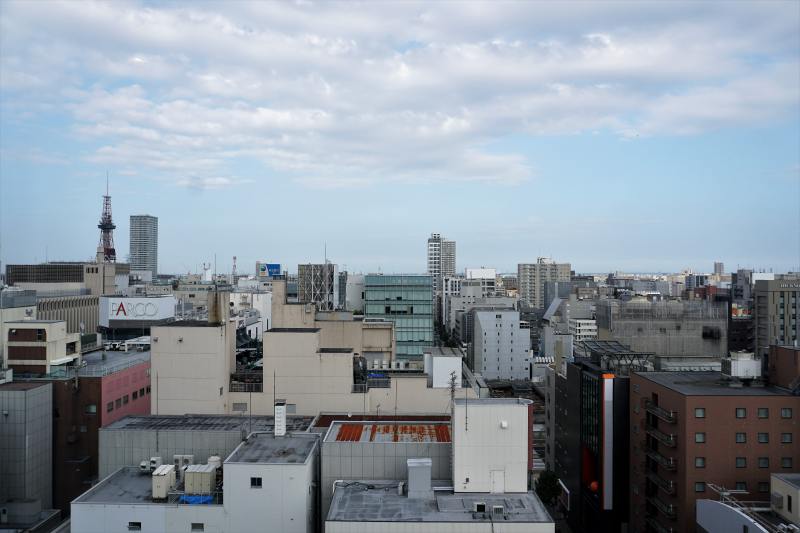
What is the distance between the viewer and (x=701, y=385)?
37000 mm

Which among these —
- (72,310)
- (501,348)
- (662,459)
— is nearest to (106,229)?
(72,310)

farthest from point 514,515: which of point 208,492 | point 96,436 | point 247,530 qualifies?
point 96,436

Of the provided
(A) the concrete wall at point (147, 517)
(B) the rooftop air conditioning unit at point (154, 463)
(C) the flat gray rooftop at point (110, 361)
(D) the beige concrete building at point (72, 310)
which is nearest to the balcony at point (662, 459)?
(A) the concrete wall at point (147, 517)

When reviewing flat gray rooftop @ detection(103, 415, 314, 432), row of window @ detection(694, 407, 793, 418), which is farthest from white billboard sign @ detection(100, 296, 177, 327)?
row of window @ detection(694, 407, 793, 418)

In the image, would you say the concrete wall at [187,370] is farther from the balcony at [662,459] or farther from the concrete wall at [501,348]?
the concrete wall at [501,348]

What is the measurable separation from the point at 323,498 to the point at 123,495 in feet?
28.3

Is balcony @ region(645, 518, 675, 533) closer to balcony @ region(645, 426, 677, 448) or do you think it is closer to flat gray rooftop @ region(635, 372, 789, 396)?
balcony @ region(645, 426, 677, 448)

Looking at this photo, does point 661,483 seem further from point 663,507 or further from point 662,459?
point 662,459

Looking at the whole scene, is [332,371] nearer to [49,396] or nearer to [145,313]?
[49,396]

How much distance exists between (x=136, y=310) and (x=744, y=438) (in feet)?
242

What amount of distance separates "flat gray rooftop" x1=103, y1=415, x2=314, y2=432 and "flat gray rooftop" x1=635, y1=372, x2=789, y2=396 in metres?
21.1

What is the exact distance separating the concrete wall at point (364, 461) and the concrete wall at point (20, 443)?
19373 mm

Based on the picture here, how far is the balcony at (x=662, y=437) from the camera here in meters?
34.6

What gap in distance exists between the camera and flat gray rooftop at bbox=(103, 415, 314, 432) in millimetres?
33406
